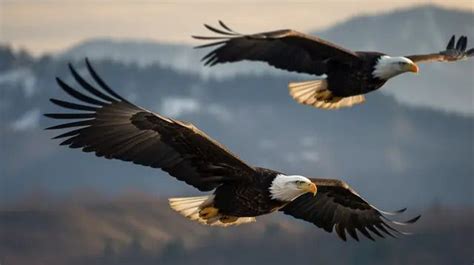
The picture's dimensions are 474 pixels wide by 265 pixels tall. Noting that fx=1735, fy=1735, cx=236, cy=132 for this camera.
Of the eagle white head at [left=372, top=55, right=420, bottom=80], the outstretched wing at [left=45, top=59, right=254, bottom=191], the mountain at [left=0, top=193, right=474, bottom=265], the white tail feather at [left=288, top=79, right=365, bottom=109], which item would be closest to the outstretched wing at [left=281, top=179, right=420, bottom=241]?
the white tail feather at [left=288, top=79, right=365, bottom=109]

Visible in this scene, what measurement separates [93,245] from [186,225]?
0.56 metres

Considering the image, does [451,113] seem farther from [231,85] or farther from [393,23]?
[231,85]

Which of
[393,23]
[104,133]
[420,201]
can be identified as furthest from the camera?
[393,23]

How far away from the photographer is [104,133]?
6.14m

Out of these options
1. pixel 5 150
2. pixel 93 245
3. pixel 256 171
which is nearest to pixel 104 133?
pixel 256 171

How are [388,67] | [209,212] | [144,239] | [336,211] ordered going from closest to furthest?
[209,212] → [388,67] → [336,211] → [144,239]

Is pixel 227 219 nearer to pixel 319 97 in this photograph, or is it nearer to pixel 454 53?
pixel 319 97

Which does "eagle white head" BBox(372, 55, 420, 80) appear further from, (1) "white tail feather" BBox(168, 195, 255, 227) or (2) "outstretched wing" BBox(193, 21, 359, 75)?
(1) "white tail feather" BBox(168, 195, 255, 227)

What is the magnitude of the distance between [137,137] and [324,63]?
3.27 feet

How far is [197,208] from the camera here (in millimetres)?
6328

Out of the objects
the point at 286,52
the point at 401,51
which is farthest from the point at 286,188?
the point at 401,51

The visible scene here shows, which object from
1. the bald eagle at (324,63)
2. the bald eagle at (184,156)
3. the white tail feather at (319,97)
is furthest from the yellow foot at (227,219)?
the white tail feather at (319,97)

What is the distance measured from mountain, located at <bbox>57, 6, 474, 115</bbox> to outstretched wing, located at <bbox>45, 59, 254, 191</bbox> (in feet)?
12.0

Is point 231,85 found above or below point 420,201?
above
